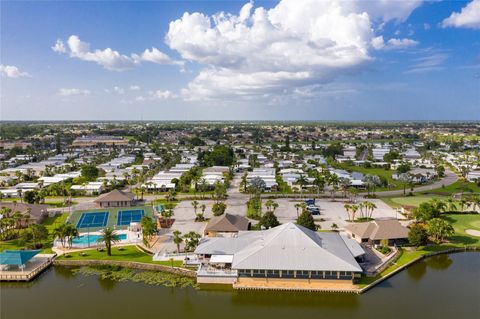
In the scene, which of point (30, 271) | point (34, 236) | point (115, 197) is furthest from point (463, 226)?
point (34, 236)

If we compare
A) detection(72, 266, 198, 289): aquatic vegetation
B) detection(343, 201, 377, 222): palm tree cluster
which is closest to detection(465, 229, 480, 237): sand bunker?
detection(343, 201, 377, 222): palm tree cluster

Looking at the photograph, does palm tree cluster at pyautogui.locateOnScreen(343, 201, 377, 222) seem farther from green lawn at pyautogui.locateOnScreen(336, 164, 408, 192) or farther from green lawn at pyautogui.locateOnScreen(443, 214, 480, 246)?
green lawn at pyautogui.locateOnScreen(336, 164, 408, 192)

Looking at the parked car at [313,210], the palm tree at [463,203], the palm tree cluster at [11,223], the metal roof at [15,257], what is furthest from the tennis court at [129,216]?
the palm tree at [463,203]

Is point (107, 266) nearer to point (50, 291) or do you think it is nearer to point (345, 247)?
point (50, 291)

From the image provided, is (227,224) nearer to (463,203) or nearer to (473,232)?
(473,232)

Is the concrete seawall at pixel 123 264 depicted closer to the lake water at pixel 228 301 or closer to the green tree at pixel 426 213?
the lake water at pixel 228 301

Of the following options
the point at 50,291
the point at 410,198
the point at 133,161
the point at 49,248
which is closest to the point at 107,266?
the point at 50,291

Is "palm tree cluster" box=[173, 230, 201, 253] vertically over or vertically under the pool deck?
over
